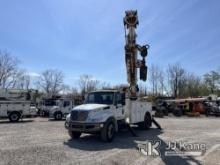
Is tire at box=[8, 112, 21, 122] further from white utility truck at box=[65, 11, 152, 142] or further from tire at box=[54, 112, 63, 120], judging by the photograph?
white utility truck at box=[65, 11, 152, 142]

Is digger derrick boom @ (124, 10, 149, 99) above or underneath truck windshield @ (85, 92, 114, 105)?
above

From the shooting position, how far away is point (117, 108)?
15156 mm

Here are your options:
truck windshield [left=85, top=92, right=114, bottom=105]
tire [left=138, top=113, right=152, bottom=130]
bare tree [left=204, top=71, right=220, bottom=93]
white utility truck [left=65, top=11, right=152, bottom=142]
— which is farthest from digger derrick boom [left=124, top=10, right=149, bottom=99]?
bare tree [left=204, top=71, right=220, bottom=93]

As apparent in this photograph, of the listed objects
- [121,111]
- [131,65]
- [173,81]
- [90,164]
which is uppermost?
[173,81]

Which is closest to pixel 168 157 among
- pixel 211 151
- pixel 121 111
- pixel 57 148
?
pixel 211 151

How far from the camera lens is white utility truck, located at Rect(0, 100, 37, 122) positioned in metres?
27.1

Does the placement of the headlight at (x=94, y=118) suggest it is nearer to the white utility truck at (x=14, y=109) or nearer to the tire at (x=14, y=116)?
the white utility truck at (x=14, y=109)

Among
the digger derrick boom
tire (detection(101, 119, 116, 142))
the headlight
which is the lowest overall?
tire (detection(101, 119, 116, 142))

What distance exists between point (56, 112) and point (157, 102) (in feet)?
50.4

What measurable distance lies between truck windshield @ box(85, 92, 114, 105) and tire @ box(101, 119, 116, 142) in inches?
47.7

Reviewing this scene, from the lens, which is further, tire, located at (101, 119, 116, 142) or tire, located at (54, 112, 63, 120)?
tire, located at (54, 112, 63, 120)

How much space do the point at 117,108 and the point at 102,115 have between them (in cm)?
158

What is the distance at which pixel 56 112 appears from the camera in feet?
102

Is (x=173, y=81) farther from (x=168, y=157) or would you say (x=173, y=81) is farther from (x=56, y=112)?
(x=168, y=157)
